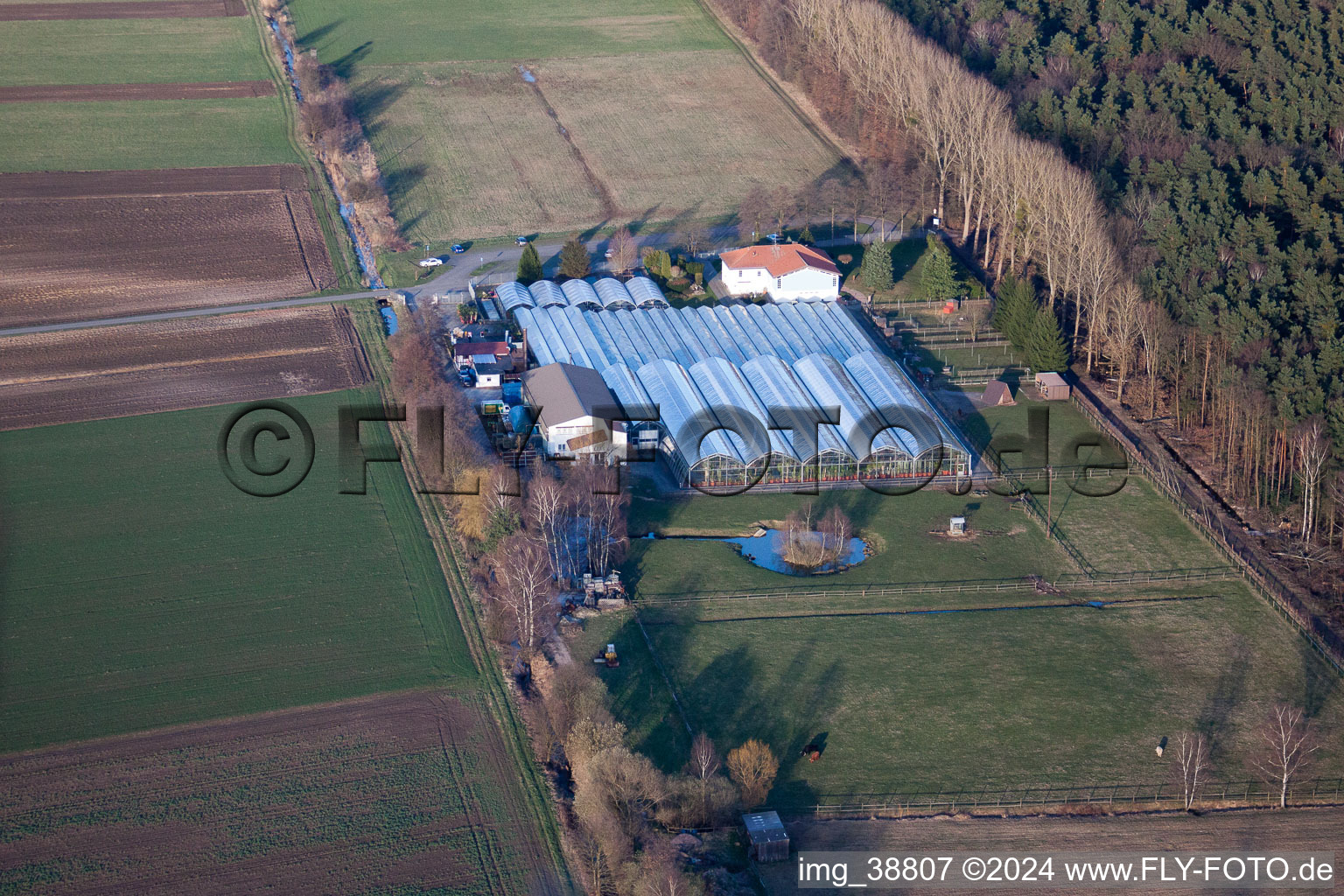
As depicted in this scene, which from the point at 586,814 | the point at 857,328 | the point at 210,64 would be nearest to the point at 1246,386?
the point at 857,328

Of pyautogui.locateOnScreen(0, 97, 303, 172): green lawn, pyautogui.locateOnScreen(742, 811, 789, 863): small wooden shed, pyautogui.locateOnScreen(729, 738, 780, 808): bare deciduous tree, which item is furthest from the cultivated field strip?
pyautogui.locateOnScreen(742, 811, 789, 863): small wooden shed

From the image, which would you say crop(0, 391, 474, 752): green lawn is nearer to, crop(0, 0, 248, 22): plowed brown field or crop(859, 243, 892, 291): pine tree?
crop(859, 243, 892, 291): pine tree

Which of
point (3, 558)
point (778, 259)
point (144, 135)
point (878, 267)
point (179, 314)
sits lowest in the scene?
point (3, 558)

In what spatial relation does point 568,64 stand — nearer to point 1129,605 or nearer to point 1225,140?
point 1225,140

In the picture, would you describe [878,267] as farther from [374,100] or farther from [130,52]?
[130,52]

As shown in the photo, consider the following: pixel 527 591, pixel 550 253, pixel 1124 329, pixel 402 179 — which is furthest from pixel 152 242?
pixel 1124 329

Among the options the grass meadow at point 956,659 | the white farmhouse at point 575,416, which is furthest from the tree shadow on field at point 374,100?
the grass meadow at point 956,659
